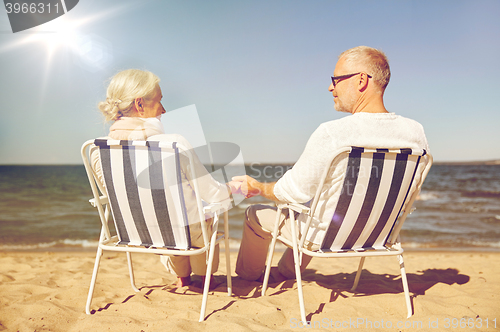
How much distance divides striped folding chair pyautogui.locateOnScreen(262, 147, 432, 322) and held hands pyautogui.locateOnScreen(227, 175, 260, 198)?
0.76 ft

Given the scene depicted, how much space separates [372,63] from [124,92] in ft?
5.44

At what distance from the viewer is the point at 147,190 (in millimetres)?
1879

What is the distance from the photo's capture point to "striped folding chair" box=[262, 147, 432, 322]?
1.77 metres

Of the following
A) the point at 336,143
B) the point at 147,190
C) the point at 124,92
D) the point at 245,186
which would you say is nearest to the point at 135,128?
the point at 124,92

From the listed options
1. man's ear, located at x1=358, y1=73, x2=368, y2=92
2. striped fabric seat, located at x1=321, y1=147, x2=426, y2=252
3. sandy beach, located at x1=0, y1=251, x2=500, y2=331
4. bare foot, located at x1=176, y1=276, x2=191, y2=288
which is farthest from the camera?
bare foot, located at x1=176, y1=276, x2=191, y2=288

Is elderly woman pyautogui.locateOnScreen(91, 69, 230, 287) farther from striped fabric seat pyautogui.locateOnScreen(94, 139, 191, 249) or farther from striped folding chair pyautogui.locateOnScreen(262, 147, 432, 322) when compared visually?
striped folding chair pyautogui.locateOnScreen(262, 147, 432, 322)

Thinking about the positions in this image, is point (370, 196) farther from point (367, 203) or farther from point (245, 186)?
point (245, 186)

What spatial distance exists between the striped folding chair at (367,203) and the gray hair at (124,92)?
4.05 feet

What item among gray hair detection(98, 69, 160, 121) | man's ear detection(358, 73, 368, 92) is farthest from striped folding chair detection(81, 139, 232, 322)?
man's ear detection(358, 73, 368, 92)

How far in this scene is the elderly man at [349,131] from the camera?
181 cm

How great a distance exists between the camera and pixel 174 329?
1.75m

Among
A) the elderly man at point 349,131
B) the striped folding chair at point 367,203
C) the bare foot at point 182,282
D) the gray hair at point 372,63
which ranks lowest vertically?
the bare foot at point 182,282

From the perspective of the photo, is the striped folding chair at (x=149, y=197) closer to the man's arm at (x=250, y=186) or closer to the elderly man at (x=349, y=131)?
the man's arm at (x=250, y=186)

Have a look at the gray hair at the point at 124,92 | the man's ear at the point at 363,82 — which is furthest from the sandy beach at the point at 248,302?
the man's ear at the point at 363,82
